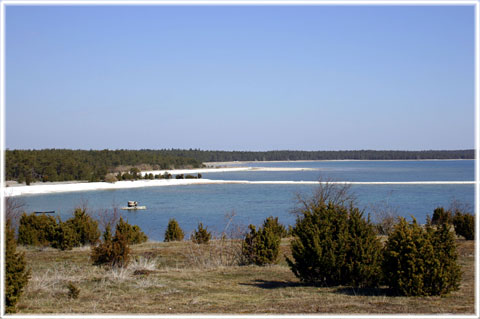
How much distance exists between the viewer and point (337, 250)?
9.22m

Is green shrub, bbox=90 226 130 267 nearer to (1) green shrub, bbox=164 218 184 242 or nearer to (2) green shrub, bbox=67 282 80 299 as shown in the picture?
(2) green shrub, bbox=67 282 80 299

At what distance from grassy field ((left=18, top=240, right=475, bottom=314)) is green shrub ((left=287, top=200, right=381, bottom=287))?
0.30 meters

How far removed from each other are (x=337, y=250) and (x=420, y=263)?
63.7 inches

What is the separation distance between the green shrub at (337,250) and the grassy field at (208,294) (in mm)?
297

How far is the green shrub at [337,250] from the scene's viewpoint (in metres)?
8.97

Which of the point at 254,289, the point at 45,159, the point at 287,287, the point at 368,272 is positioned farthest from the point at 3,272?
the point at 45,159

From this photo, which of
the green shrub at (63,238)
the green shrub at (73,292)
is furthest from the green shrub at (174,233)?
the green shrub at (73,292)

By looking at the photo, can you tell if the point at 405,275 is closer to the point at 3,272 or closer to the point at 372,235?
the point at 372,235

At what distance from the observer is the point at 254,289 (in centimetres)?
909

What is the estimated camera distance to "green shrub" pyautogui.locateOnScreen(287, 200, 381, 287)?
8969mm

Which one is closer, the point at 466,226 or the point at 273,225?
the point at 273,225

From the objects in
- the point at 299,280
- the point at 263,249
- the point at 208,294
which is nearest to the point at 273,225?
the point at 263,249

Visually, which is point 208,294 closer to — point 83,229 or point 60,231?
point 60,231

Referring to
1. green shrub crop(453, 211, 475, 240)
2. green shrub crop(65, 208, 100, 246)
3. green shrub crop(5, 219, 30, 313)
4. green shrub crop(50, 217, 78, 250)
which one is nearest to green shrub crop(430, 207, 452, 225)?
green shrub crop(453, 211, 475, 240)
